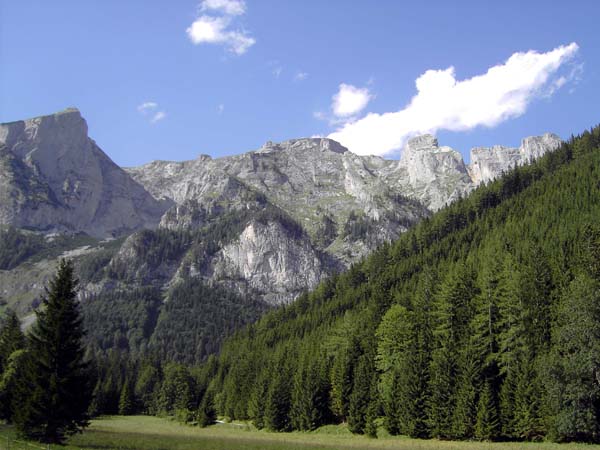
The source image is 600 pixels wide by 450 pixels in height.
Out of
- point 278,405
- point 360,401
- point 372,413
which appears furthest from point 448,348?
point 278,405

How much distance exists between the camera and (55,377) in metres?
42.4

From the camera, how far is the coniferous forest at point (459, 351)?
184 feet

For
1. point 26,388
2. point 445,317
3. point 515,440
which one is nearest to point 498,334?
point 445,317

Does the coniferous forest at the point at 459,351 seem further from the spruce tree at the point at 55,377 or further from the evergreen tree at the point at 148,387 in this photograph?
the spruce tree at the point at 55,377

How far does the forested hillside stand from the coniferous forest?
188mm

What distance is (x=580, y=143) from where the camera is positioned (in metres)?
170

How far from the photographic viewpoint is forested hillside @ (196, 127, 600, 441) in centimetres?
5569

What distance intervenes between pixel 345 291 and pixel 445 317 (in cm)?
8407

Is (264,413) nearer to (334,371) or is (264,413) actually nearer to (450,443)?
(334,371)

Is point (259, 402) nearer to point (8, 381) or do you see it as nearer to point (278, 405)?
point (278, 405)

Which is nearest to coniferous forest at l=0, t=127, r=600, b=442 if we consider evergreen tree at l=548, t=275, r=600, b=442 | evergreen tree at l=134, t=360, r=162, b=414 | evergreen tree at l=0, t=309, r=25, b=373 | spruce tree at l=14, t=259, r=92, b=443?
evergreen tree at l=548, t=275, r=600, b=442

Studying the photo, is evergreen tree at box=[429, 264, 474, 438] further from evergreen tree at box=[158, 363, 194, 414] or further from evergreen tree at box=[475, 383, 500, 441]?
evergreen tree at box=[158, 363, 194, 414]

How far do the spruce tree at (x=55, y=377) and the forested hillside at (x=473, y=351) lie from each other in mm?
39073

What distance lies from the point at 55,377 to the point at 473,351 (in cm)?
4680
